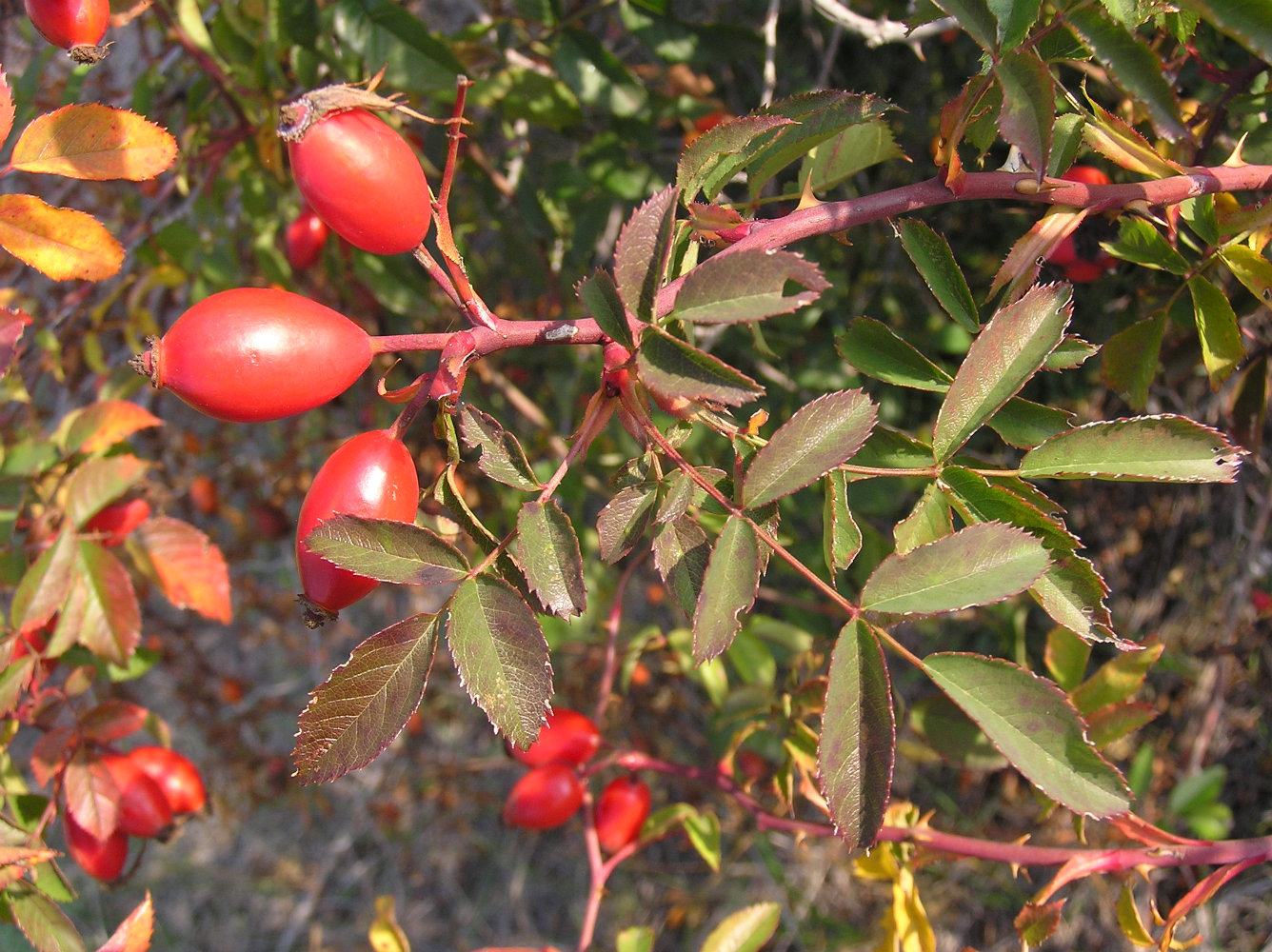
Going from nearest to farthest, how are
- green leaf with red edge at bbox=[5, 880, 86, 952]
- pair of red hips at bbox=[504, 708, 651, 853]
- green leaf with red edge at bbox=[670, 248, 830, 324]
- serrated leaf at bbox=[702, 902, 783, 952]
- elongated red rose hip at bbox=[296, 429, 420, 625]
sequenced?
1. green leaf with red edge at bbox=[670, 248, 830, 324]
2. elongated red rose hip at bbox=[296, 429, 420, 625]
3. green leaf with red edge at bbox=[5, 880, 86, 952]
4. serrated leaf at bbox=[702, 902, 783, 952]
5. pair of red hips at bbox=[504, 708, 651, 853]

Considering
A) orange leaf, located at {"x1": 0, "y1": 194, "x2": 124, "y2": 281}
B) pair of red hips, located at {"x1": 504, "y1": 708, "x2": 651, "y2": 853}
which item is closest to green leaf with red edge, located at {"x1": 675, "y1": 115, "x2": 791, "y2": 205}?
orange leaf, located at {"x1": 0, "y1": 194, "x2": 124, "y2": 281}

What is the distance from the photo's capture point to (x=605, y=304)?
0.79 metres

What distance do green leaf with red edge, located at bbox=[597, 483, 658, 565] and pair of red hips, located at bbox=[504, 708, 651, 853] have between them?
71 cm

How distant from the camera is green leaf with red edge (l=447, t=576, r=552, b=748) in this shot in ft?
2.66

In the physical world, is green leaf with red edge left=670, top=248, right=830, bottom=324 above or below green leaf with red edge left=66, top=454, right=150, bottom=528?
above

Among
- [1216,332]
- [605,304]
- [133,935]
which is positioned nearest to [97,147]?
[605,304]

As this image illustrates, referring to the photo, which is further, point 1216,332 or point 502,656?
point 1216,332

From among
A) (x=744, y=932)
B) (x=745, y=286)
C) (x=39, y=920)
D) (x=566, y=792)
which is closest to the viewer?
(x=745, y=286)

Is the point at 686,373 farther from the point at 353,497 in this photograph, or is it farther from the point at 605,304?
the point at 353,497

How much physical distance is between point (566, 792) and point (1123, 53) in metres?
1.33

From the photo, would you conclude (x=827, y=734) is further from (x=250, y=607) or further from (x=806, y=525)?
(x=250, y=607)

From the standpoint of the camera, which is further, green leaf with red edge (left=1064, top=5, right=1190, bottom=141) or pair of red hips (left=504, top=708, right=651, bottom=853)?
pair of red hips (left=504, top=708, right=651, bottom=853)

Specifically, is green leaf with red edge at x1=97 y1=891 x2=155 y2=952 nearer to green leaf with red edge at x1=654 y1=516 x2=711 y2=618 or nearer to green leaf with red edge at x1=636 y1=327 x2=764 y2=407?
green leaf with red edge at x1=654 y1=516 x2=711 y2=618

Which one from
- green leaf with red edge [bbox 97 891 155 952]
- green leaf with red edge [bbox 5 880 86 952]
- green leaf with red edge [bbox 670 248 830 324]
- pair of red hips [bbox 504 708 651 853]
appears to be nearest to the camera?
green leaf with red edge [bbox 670 248 830 324]
